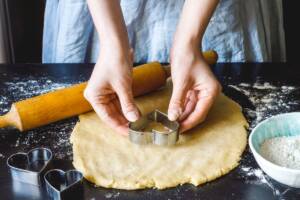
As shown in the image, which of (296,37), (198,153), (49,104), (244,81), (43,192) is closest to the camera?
(43,192)

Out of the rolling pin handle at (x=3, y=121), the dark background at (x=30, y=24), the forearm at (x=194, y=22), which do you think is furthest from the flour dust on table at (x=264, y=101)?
the dark background at (x=30, y=24)

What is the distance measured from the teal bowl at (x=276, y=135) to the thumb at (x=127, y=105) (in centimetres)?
→ 27

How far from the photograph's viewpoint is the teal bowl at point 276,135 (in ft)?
2.68

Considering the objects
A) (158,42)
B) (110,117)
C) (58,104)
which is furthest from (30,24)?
(110,117)

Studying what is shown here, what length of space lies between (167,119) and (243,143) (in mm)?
194

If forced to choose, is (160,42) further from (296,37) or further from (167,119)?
(296,37)

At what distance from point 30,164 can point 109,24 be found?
0.39 metres

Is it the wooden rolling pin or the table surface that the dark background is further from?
the wooden rolling pin

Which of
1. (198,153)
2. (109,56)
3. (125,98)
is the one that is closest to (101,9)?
(109,56)

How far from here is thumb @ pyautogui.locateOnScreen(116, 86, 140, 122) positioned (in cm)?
101

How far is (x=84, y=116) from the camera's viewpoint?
1.15 m

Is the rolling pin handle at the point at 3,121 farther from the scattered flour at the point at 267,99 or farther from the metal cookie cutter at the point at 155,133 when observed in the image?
the scattered flour at the point at 267,99

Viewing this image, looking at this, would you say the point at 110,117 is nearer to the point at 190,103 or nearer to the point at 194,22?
the point at 190,103

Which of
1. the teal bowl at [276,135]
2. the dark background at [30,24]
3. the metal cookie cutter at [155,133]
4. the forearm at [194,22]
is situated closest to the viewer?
the teal bowl at [276,135]
